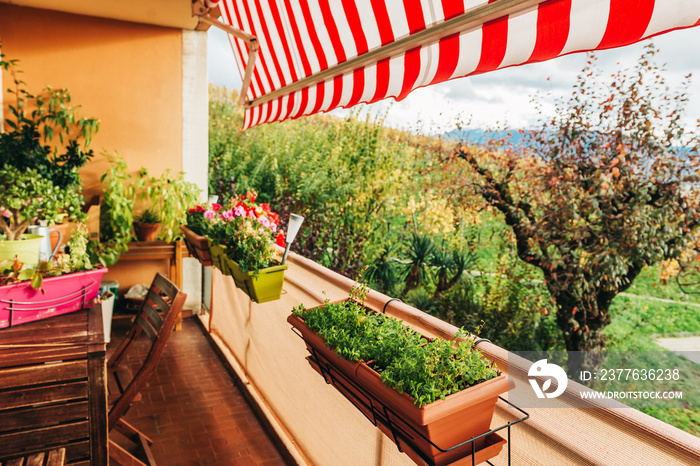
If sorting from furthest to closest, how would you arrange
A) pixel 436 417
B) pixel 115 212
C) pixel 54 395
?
pixel 115 212, pixel 54 395, pixel 436 417

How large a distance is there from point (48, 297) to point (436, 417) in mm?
2252

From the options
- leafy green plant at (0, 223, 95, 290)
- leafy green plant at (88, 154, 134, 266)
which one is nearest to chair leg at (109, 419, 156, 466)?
leafy green plant at (0, 223, 95, 290)

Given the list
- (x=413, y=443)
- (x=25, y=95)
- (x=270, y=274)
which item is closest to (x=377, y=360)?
(x=413, y=443)

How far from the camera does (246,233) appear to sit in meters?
2.49

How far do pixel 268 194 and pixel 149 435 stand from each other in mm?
4550

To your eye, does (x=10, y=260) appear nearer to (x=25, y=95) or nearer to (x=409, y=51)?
(x=409, y=51)

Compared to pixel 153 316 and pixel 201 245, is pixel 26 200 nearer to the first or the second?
pixel 201 245

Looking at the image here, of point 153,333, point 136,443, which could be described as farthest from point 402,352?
point 136,443

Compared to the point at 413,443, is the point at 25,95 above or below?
above

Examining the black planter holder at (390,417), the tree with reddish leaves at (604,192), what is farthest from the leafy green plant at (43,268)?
the tree with reddish leaves at (604,192)

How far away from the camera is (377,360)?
52.4 inches

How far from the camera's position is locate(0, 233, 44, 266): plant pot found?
8.11ft

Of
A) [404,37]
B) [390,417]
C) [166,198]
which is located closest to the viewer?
[390,417]

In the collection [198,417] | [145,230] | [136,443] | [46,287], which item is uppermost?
[46,287]
